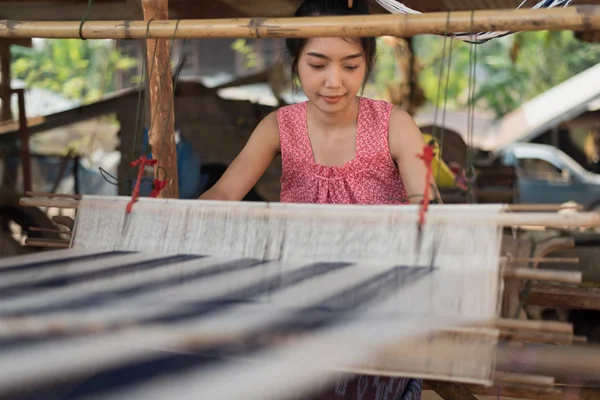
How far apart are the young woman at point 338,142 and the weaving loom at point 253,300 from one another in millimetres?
410

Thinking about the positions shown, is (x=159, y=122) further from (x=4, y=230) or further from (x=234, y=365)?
(x=4, y=230)

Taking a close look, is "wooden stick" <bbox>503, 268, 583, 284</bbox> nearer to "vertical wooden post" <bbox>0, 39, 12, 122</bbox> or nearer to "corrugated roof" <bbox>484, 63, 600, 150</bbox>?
"vertical wooden post" <bbox>0, 39, 12, 122</bbox>

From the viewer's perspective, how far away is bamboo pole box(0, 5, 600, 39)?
173cm

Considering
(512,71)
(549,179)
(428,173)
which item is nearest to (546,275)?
(428,173)

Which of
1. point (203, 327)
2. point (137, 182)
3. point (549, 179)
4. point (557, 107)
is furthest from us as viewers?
point (549, 179)

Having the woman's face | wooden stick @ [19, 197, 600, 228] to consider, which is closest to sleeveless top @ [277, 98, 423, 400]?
the woman's face

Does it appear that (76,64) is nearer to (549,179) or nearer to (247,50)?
(247,50)

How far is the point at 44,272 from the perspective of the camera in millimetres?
1785

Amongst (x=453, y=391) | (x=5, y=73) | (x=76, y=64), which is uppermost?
(x=76, y=64)

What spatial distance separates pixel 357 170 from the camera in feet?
7.56

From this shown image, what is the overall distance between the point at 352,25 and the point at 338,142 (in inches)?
21.6

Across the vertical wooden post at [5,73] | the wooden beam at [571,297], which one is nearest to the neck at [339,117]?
the wooden beam at [571,297]

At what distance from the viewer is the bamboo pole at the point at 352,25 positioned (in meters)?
1.73

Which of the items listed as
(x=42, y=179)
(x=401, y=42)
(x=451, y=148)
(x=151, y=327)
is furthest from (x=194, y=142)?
(x=151, y=327)
